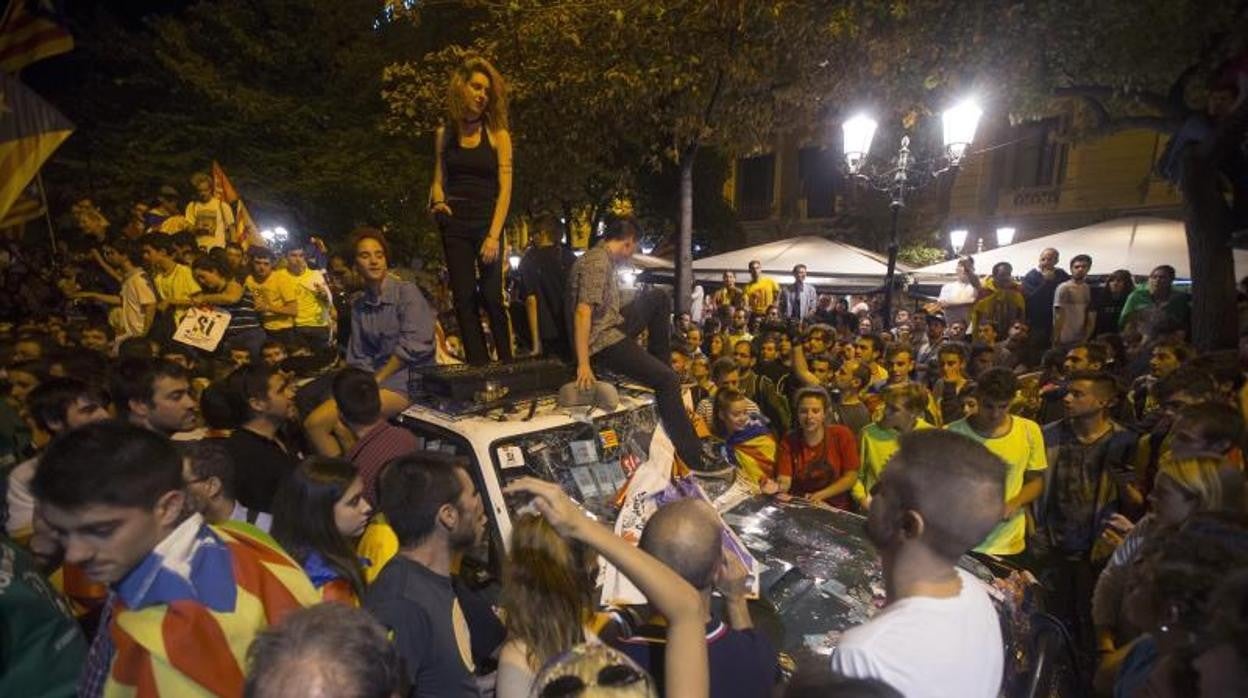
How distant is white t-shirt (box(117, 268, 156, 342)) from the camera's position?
22.7 feet

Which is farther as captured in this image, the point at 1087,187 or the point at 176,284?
the point at 1087,187

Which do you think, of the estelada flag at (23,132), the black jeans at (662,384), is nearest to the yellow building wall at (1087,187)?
the black jeans at (662,384)

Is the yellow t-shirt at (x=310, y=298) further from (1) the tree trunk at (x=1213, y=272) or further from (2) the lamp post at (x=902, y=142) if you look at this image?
(1) the tree trunk at (x=1213, y=272)

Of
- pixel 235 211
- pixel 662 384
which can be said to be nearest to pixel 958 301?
pixel 662 384

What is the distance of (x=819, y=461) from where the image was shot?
4797 millimetres

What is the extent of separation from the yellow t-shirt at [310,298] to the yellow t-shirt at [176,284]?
759 mm

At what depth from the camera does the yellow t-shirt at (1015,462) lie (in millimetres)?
4168

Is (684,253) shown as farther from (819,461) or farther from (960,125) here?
(819,461)

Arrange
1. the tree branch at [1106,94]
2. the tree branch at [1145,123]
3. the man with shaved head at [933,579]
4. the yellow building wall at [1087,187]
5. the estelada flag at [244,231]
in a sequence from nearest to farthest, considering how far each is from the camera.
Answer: the man with shaved head at [933,579], the tree branch at [1145,123], the tree branch at [1106,94], the estelada flag at [244,231], the yellow building wall at [1087,187]

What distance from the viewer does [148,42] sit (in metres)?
17.1

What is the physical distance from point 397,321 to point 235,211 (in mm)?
6745

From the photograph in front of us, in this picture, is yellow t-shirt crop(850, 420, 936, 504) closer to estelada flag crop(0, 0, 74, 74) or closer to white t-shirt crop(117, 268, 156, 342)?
white t-shirt crop(117, 268, 156, 342)

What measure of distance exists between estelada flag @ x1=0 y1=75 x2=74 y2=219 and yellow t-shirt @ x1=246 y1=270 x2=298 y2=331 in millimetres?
1949

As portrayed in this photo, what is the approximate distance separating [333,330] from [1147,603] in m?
7.56
